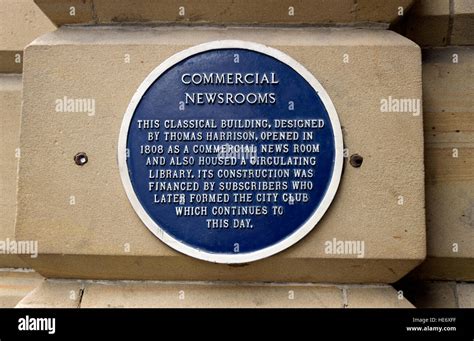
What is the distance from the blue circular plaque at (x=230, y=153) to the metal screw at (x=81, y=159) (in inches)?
8.4

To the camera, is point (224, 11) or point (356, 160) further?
point (224, 11)

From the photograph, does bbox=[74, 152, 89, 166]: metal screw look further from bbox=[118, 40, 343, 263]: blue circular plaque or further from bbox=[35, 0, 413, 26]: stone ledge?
bbox=[35, 0, 413, 26]: stone ledge

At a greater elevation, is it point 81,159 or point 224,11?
point 224,11

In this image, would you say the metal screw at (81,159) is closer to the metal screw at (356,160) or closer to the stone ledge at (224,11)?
the stone ledge at (224,11)

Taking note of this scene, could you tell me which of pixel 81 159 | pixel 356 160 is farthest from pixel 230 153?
pixel 81 159

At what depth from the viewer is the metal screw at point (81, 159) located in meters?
2.93

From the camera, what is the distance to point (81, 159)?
2.94 meters

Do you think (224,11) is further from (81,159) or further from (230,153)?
(81,159)

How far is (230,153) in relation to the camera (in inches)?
115

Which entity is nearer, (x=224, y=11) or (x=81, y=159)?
(x=81, y=159)

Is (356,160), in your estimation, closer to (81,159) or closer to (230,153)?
(230,153)

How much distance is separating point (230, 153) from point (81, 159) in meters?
0.85

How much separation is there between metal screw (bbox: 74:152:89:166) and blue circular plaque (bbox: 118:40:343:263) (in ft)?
0.70

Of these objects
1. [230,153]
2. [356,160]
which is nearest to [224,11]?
[230,153]
